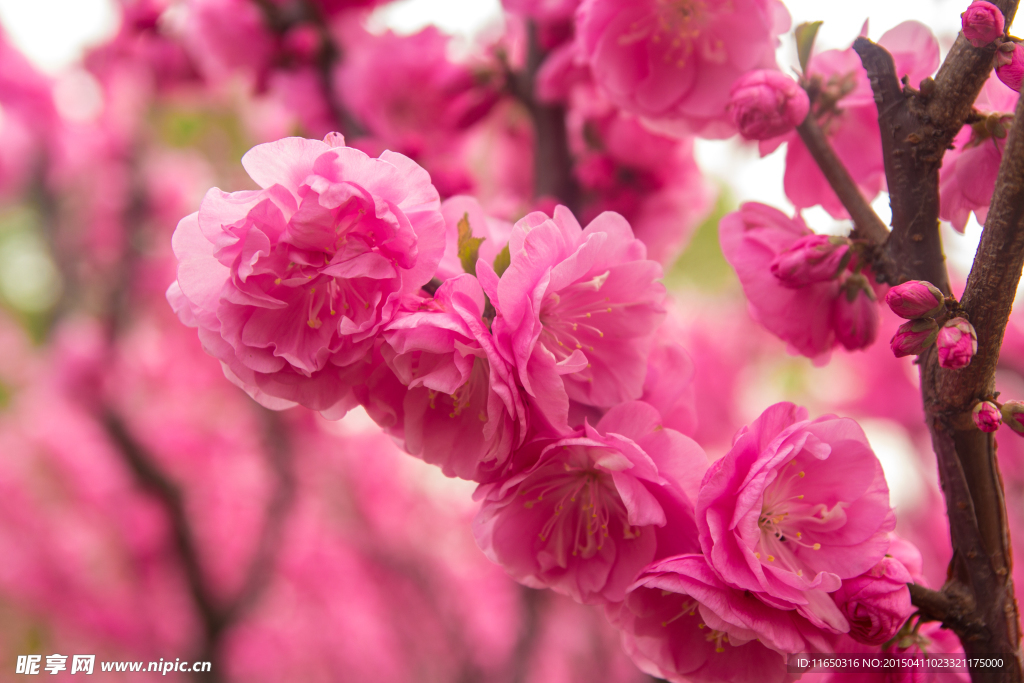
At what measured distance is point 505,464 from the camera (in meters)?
0.55

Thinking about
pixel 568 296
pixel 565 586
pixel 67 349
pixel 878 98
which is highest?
pixel 878 98

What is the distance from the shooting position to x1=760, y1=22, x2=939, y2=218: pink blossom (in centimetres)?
75

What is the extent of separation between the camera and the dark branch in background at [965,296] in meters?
0.50

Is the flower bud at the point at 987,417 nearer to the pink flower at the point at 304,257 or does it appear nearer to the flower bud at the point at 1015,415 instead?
the flower bud at the point at 1015,415

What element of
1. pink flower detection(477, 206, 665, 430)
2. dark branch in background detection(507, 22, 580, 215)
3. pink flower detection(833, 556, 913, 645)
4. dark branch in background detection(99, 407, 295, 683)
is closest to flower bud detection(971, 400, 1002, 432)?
pink flower detection(833, 556, 913, 645)

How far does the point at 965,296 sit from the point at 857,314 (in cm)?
17

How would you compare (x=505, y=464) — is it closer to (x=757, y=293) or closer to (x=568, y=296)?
(x=568, y=296)

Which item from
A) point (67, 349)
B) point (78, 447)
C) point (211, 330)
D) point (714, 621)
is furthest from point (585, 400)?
point (78, 447)

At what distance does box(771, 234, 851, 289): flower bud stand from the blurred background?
506 millimetres

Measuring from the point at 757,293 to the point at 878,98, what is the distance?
0.22m

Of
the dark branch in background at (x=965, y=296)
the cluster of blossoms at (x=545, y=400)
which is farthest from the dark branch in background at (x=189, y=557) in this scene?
the dark branch in background at (x=965, y=296)

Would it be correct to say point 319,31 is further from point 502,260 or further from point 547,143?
point 502,260

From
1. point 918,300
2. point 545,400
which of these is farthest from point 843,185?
point 545,400

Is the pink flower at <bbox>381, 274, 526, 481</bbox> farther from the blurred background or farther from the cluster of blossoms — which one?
the blurred background
